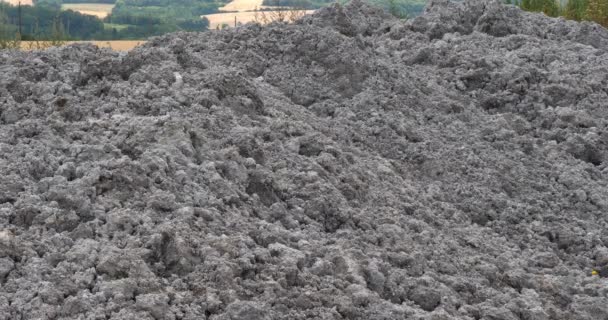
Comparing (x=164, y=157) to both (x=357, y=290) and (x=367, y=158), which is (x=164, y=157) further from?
(x=367, y=158)

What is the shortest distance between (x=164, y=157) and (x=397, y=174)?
1519 mm

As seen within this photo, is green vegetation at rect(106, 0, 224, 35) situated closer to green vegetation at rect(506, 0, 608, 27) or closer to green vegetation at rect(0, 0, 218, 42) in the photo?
green vegetation at rect(0, 0, 218, 42)

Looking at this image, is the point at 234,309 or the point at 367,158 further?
the point at 367,158

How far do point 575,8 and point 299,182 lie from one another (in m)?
9.09

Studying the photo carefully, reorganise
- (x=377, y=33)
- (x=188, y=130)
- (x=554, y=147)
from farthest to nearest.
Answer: (x=377, y=33) < (x=554, y=147) < (x=188, y=130)

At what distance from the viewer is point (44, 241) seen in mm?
3074

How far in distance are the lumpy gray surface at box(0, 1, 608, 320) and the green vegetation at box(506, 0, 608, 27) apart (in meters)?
5.10

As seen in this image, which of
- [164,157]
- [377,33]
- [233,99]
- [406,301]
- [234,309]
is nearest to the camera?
[234,309]

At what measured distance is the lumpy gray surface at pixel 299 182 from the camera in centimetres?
304

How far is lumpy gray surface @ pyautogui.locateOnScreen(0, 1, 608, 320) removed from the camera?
120 inches

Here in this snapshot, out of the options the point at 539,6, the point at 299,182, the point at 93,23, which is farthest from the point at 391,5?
the point at 93,23

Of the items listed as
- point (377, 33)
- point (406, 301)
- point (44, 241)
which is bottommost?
point (406, 301)

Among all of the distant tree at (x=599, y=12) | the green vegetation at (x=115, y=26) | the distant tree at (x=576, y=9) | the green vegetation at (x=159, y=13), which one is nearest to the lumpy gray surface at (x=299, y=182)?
the distant tree at (x=599, y=12)

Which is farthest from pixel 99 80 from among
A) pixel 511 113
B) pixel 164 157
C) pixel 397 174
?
pixel 511 113
